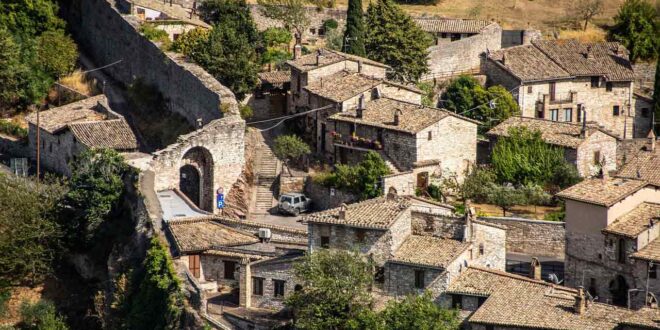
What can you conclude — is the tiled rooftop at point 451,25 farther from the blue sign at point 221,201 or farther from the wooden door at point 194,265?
the wooden door at point 194,265

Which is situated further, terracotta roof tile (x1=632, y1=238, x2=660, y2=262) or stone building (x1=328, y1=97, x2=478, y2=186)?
stone building (x1=328, y1=97, x2=478, y2=186)

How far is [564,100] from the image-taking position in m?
97.5

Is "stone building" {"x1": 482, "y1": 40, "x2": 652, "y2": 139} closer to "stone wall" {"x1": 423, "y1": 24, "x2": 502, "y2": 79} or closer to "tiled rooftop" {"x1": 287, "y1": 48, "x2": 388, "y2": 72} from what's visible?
"stone wall" {"x1": 423, "y1": 24, "x2": 502, "y2": 79}

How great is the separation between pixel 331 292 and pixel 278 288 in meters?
3.90

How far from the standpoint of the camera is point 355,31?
9850 cm

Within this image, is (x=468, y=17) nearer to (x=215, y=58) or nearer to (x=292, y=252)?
(x=215, y=58)

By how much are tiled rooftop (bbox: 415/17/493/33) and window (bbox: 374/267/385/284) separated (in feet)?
119

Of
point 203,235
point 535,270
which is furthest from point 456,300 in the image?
point 203,235

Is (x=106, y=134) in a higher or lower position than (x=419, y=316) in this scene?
higher

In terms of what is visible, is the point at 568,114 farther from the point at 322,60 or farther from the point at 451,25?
the point at 322,60

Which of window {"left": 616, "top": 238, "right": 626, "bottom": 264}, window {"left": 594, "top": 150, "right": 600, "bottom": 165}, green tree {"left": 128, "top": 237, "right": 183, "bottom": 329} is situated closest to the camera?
window {"left": 616, "top": 238, "right": 626, "bottom": 264}

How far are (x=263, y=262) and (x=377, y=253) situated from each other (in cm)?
466

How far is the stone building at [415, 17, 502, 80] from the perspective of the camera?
330ft

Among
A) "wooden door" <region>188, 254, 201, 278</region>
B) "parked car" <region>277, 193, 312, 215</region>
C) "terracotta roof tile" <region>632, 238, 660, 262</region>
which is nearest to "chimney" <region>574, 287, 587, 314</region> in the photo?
"terracotta roof tile" <region>632, 238, 660, 262</region>
